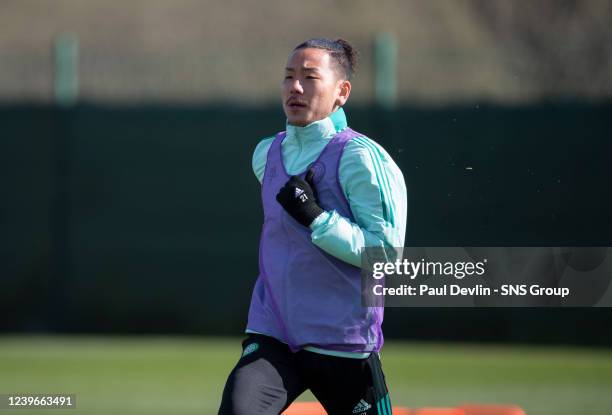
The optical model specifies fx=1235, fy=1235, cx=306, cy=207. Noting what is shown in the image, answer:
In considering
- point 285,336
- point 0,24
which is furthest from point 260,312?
point 0,24

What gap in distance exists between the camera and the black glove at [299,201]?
454cm

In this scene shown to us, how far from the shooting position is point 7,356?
1180 centimetres

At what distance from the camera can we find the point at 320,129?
483 cm

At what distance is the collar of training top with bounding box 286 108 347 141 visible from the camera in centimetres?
483

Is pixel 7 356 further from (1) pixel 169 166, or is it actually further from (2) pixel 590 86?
(2) pixel 590 86

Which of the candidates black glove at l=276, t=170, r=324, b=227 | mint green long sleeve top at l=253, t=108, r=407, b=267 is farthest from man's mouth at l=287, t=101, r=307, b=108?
black glove at l=276, t=170, r=324, b=227

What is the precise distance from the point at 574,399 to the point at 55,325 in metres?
6.80

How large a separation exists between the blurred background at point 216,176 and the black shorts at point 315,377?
20.2 ft

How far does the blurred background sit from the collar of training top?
19.8 feet

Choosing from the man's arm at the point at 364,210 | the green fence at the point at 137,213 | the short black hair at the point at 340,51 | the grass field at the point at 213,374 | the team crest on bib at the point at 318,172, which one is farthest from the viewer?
the green fence at the point at 137,213

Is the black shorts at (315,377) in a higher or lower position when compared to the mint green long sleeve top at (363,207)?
lower

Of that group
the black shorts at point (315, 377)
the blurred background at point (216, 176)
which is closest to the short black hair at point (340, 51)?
the black shorts at point (315, 377)

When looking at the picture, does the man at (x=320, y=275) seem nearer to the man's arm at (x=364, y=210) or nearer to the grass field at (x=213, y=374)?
the man's arm at (x=364, y=210)

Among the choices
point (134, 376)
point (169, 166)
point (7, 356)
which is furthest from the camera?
point (169, 166)
